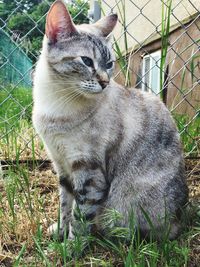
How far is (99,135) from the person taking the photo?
A: 185 centimetres

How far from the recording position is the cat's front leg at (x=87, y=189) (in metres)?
→ 1.83

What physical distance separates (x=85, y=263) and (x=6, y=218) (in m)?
0.45

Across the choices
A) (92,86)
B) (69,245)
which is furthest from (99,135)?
(69,245)

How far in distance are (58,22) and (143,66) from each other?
2622 millimetres

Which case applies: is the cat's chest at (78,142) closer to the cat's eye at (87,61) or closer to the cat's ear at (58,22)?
the cat's eye at (87,61)

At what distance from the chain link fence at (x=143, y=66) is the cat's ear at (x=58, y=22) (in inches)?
18.0

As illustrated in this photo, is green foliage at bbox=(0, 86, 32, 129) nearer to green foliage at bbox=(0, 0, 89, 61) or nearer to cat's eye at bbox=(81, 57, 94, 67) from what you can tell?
green foliage at bbox=(0, 0, 89, 61)

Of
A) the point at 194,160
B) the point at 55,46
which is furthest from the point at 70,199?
the point at 194,160

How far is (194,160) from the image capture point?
9.03 ft

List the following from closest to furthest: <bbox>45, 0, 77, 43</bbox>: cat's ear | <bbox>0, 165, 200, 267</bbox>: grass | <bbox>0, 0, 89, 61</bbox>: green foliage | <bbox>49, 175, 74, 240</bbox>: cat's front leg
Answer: <bbox>0, 165, 200, 267</bbox>: grass
<bbox>45, 0, 77, 43</bbox>: cat's ear
<bbox>49, 175, 74, 240</bbox>: cat's front leg
<bbox>0, 0, 89, 61</bbox>: green foliage

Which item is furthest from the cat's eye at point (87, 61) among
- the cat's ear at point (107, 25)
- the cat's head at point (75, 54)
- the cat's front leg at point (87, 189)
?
the cat's front leg at point (87, 189)

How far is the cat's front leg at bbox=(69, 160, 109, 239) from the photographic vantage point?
6.01 ft

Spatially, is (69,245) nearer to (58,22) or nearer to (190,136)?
(58,22)

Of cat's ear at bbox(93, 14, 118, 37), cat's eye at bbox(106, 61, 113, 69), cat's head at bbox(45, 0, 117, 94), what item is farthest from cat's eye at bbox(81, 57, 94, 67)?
cat's ear at bbox(93, 14, 118, 37)
